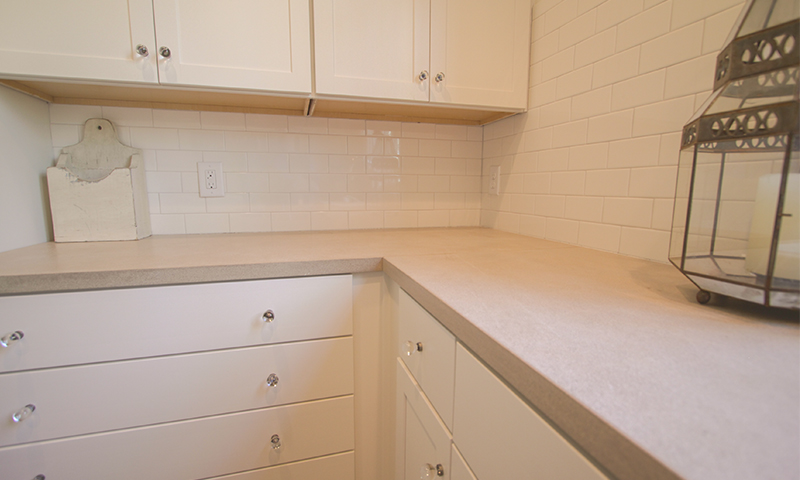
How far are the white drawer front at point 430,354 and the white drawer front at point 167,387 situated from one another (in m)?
0.25

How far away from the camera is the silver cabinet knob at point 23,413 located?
0.78 meters

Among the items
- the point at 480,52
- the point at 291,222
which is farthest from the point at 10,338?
the point at 480,52

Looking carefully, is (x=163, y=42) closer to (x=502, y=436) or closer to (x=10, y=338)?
(x=10, y=338)

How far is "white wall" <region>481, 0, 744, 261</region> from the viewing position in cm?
79

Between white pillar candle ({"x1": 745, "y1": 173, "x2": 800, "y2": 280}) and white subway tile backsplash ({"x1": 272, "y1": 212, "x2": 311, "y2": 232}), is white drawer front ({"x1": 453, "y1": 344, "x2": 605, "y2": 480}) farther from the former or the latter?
white subway tile backsplash ({"x1": 272, "y1": 212, "x2": 311, "y2": 232})

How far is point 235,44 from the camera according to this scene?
1.04m

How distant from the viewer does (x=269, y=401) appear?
3.05 ft

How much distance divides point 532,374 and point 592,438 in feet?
0.27

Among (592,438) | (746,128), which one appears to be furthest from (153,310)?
(746,128)

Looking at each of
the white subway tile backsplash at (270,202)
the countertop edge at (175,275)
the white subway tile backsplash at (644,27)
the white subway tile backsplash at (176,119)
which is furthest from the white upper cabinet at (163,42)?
the white subway tile backsplash at (644,27)

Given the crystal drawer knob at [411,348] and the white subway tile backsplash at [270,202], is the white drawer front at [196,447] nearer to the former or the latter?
the crystal drawer knob at [411,348]

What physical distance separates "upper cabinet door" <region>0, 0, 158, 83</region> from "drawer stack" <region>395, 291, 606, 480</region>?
1.02 m

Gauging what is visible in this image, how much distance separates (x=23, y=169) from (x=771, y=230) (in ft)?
5.75

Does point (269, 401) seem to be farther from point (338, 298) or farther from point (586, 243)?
point (586, 243)
